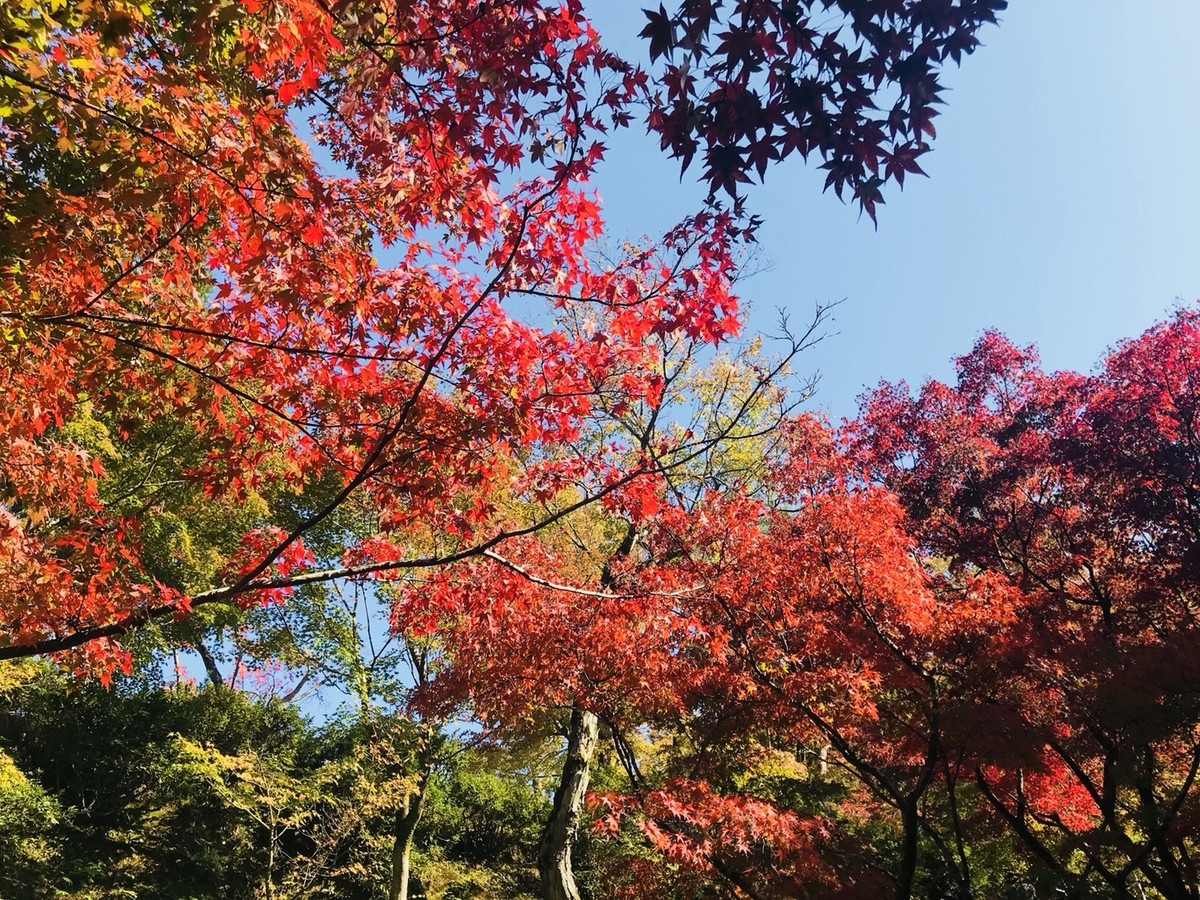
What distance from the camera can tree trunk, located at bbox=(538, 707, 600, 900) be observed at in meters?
7.21

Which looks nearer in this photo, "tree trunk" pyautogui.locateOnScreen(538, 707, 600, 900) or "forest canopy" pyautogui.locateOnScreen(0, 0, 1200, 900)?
"forest canopy" pyautogui.locateOnScreen(0, 0, 1200, 900)

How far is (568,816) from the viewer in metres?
7.71

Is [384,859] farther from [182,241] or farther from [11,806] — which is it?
[182,241]

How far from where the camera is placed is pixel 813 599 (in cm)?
736

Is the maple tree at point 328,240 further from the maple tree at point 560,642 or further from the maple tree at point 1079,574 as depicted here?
the maple tree at point 1079,574

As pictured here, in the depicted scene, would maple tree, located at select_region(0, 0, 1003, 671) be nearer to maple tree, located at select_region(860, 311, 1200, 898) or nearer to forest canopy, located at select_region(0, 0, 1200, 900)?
forest canopy, located at select_region(0, 0, 1200, 900)

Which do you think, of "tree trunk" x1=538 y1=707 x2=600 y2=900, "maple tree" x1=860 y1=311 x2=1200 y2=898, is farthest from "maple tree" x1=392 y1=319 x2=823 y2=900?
"maple tree" x1=860 y1=311 x2=1200 y2=898

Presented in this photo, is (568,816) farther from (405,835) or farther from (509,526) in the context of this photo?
(405,835)

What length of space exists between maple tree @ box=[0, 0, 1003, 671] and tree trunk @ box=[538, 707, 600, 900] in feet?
14.4

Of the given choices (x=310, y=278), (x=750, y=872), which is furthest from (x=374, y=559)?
(x=750, y=872)

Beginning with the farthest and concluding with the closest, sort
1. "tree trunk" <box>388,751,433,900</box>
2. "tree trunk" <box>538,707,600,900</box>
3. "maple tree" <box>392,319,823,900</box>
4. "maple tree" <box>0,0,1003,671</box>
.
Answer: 1. "tree trunk" <box>388,751,433,900</box>
2. "tree trunk" <box>538,707,600,900</box>
3. "maple tree" <box>392,319,823,900</box>
4. "maple tree" <box>0,0,1003,671</box>

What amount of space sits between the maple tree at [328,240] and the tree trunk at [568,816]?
173 inches

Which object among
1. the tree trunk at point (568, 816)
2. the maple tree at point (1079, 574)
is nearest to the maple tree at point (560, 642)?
the tree trunk at point (568, 816)

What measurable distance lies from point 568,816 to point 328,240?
681 cm
